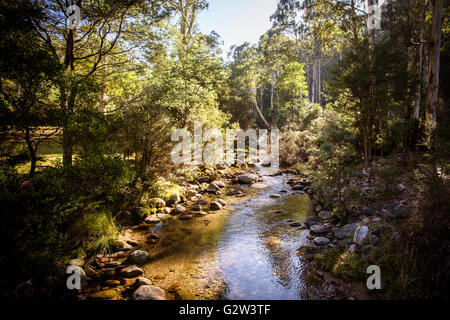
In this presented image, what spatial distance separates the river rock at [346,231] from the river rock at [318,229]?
473 millimetres

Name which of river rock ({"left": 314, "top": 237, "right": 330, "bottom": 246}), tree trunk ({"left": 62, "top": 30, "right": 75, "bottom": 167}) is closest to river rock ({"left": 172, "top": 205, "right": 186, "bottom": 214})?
tree trunk ({"left": 62, "top": 30, "right": 75, "bottom": 167})

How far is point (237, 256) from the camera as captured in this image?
567cm

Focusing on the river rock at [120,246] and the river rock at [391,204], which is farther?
the river rock at [120,246]

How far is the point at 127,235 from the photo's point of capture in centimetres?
648

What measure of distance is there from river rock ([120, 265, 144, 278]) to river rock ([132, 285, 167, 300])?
677mm

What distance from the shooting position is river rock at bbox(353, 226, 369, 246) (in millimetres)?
4832

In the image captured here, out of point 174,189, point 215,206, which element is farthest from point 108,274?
point 174,189

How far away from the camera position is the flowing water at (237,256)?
440cm

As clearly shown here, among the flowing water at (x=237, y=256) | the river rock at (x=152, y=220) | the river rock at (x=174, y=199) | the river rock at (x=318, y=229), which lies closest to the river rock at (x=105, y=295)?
the flowing water at (x=237, y=256)

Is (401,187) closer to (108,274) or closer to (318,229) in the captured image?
(318,229)

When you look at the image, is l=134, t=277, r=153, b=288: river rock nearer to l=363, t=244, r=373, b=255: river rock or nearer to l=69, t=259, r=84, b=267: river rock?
l=69, t=259, r=84, b=267: river rock

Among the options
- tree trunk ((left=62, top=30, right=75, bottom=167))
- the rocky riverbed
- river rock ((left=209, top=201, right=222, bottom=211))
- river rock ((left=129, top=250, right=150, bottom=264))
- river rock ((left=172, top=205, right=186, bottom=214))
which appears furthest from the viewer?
river rock ((left=209, top=201, right=222, bottom=211))

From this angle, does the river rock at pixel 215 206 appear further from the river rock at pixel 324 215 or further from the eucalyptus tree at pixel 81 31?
the eucalyptus tree at pixel 81 31
